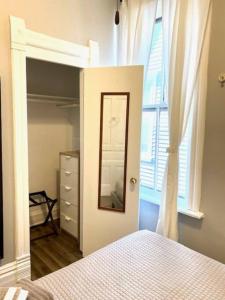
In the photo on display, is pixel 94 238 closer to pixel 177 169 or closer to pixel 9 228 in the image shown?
pixel 9 228

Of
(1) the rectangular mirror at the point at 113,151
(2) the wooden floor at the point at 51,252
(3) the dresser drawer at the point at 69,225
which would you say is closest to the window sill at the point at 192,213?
(1) the rectangular mirror at the point at 113,151

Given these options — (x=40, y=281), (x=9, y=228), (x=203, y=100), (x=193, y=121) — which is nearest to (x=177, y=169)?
(x=193, y=121)

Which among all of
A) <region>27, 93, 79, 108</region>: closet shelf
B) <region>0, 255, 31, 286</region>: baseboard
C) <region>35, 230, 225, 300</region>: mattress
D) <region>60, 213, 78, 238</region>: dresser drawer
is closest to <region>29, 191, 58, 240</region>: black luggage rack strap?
<region>60, 213, 78, 238</region>: dresser drawer

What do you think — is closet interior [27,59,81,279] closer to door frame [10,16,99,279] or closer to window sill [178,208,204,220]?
door frame [10,16,99,279]

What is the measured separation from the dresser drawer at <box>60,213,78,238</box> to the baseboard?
0.88 meters

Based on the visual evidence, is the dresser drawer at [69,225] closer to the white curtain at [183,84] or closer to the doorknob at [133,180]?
the doorknob at [133,180]

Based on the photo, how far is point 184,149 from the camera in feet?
7.52

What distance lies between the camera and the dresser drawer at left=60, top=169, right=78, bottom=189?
3.00 meters

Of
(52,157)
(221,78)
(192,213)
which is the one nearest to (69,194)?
(52,157)

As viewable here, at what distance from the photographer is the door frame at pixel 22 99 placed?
200cm

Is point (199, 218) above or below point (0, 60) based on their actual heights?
below

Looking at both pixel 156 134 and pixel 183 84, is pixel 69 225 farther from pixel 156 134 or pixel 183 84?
pixel 183 84

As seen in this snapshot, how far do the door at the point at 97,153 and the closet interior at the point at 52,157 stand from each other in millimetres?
371

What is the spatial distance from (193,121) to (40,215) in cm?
267
